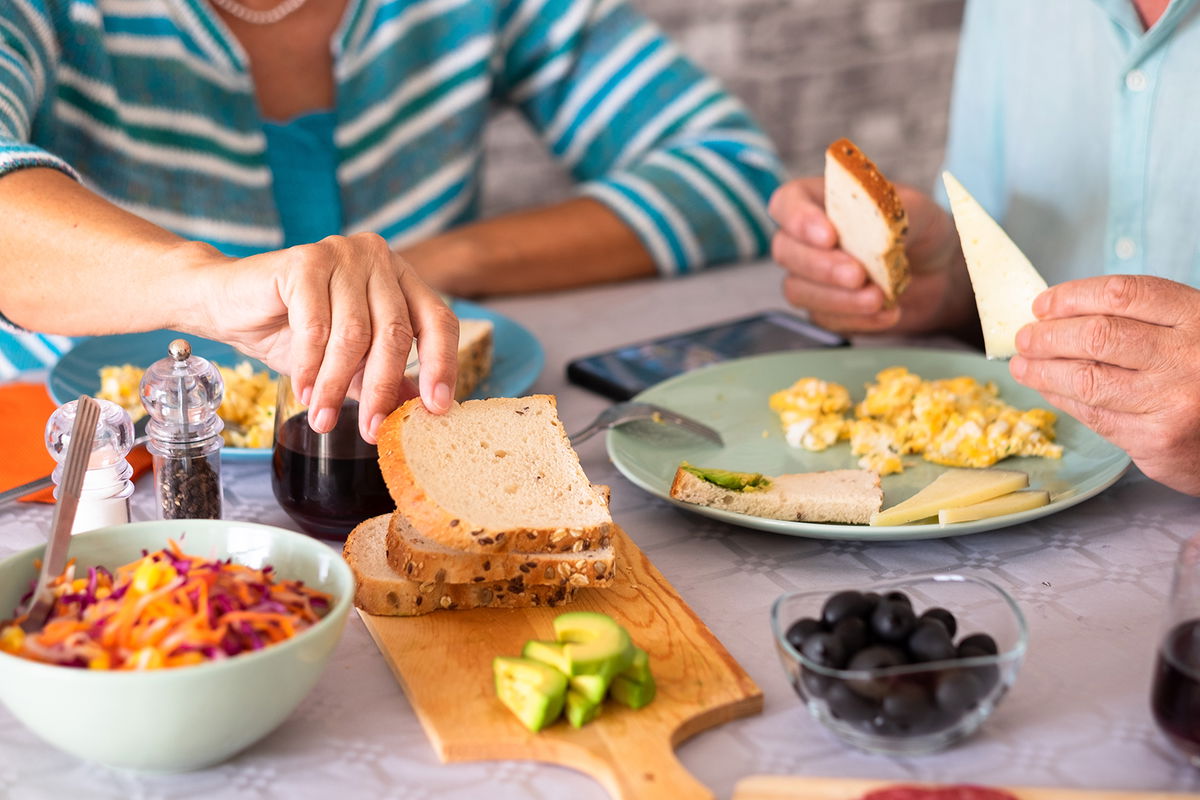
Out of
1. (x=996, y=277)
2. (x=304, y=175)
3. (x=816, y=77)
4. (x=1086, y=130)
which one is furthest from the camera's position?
(x=816, y=77)

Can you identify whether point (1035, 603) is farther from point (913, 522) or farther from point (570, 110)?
point (570, 110)

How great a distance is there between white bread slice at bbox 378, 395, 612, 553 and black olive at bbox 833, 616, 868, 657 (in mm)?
287

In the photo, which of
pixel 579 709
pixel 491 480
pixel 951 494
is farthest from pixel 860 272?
pixel 579 709

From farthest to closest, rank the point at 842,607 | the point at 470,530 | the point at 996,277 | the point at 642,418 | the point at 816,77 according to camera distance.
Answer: the point at 816,77
the point at 642,418
the point at 996,277
the point at 470,530
the point at 842,607

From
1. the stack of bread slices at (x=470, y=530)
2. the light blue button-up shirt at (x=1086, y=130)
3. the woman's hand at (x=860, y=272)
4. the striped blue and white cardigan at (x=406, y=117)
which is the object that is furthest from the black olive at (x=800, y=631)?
the striped blue and white cardigan at (x=406, y=117)

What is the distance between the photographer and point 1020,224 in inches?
80.4

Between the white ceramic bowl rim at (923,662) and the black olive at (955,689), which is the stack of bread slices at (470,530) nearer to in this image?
the white ceramic bowl rim at (923,662)

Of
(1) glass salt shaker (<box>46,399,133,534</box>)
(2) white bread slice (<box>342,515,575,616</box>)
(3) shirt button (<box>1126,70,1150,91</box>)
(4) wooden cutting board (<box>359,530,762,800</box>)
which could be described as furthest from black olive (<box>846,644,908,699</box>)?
(3) shirt button (<box>1126,70,1150,91</box>)

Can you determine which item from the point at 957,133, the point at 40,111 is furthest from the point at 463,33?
the point at 957,133

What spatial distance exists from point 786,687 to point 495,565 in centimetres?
29

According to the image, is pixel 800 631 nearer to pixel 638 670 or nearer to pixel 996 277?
pixel 638 670

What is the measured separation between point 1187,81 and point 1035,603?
1.01 metres

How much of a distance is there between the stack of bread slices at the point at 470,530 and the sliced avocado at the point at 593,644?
0.43 ft

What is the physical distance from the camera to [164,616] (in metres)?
0.85
